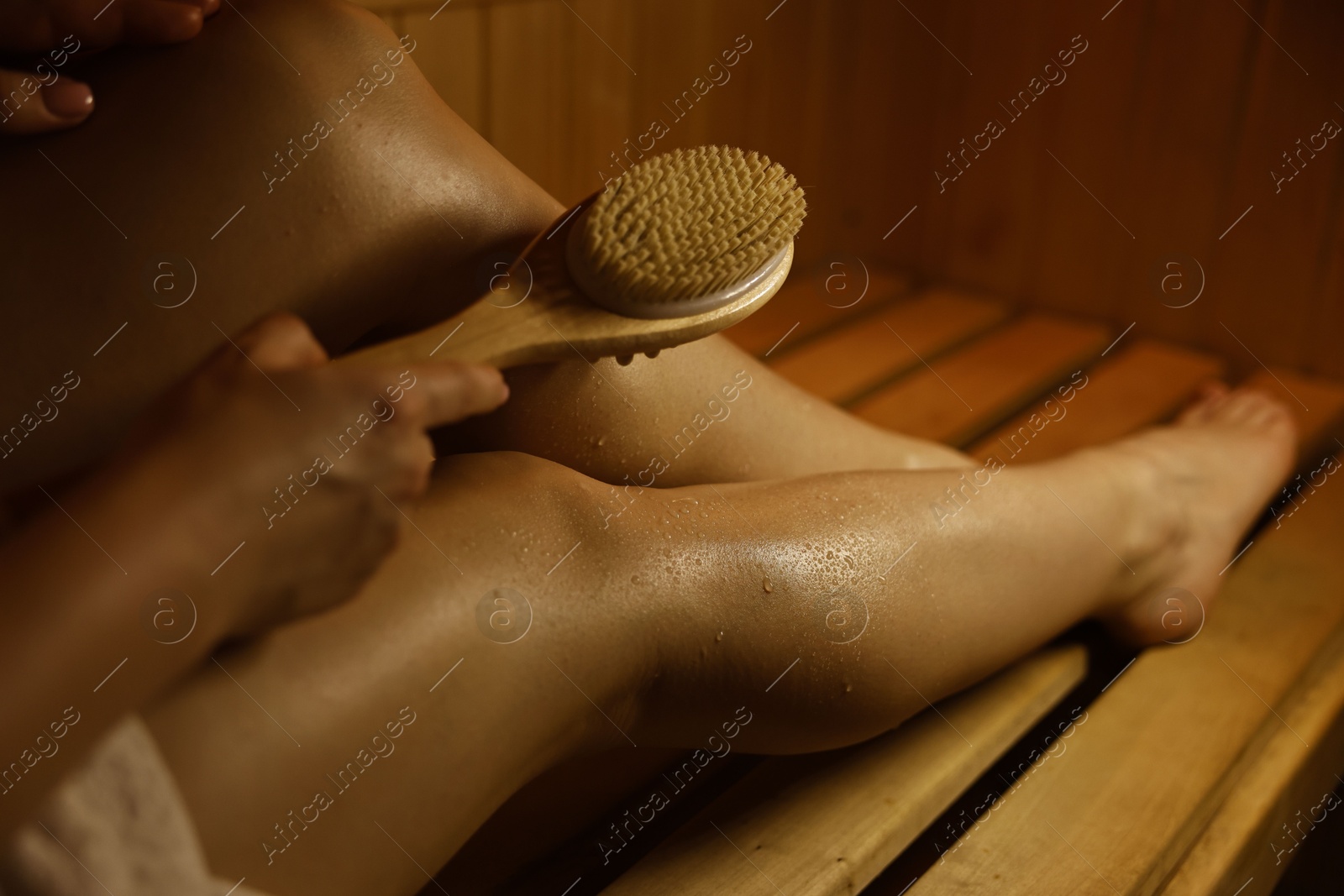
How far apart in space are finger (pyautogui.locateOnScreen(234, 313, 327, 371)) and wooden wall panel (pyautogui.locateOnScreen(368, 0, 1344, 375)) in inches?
30.5

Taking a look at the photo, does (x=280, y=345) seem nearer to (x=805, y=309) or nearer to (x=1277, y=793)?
(x=1277, y=793)

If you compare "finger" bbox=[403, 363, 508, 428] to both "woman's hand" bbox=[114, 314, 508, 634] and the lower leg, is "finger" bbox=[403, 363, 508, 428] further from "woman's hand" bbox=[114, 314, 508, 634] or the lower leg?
the lower leg

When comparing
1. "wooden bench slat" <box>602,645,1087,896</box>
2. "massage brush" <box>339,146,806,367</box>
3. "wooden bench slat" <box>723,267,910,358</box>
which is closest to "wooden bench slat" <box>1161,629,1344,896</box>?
"wooden bench slat" <box>602,645,1087,896</box>

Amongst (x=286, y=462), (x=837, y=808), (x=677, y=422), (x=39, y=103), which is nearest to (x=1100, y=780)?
(x=837, y=808)

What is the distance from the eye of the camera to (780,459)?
2.74ft

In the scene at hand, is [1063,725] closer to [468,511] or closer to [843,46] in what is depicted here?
[468,511]

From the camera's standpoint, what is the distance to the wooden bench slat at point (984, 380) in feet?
4.11

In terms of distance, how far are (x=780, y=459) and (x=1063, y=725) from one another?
0.27 m

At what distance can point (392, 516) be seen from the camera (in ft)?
1.52

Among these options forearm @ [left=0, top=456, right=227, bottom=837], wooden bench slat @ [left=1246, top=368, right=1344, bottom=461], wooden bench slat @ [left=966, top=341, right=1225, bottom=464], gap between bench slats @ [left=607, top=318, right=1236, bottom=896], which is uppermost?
forearm @ [left=0, top=456, right=227, bottom=837]

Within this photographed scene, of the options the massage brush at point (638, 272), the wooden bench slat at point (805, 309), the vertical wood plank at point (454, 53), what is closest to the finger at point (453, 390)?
the massage brush at point (638, 272)

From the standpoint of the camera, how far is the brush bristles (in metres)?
0.64

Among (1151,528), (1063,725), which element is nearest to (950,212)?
(1151,528)

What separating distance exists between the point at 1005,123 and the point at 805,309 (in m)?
0.35
